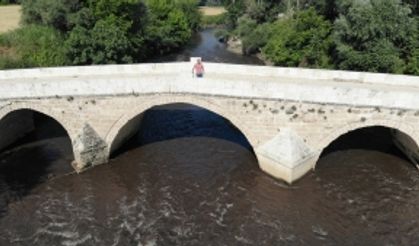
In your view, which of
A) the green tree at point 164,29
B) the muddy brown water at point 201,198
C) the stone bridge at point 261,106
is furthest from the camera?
the green tree at point 164,29

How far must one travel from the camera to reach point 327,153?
24.2 meters

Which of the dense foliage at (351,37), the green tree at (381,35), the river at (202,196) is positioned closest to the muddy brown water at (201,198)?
the river at (202,196)

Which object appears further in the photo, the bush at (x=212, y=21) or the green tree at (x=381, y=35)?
the bush at (x=212, y=21)

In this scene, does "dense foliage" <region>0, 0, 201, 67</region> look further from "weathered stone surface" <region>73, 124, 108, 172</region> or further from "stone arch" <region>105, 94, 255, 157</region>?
"stone arch" <region>105, 94, 255, 157</region>

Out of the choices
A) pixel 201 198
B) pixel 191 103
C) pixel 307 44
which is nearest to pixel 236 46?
pixel 307 44

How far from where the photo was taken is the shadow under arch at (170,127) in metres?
24.0

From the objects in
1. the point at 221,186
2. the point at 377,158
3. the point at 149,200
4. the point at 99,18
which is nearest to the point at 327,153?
the point at 377,158

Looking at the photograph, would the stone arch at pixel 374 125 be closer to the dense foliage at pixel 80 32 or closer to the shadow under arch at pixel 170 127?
the shadow under arch at pixel 170 127

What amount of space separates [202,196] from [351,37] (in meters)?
16.7

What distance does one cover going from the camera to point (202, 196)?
20.9m

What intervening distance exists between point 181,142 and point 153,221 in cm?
725

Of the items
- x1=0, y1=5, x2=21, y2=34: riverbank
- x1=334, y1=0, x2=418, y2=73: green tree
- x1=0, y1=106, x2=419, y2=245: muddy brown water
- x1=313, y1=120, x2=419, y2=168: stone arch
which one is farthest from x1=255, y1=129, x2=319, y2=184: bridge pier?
x1=0, y1=5, x2=21, y2=34: riverbank

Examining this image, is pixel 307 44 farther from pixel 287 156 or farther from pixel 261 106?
pixel 287 156

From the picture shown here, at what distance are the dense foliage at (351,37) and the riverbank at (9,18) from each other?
75.1 feet
